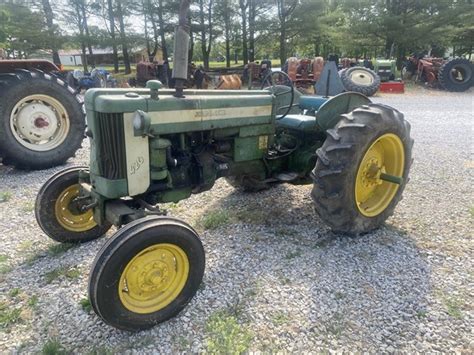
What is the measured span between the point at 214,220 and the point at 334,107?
1.62 meters

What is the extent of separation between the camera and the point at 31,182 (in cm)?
507

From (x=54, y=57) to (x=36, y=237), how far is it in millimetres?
23516

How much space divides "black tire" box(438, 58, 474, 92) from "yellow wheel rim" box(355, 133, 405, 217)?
15941 millimetres

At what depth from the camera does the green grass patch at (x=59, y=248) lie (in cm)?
322

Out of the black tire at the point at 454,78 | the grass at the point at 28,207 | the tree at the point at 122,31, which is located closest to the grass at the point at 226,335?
the grass at the point at 28,207

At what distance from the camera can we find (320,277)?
9.37ft

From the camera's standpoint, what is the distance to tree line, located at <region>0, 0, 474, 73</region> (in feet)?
71.4

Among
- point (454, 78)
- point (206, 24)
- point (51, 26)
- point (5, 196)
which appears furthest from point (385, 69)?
point (51, 26)

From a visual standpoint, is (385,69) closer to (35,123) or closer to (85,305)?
(35,123)

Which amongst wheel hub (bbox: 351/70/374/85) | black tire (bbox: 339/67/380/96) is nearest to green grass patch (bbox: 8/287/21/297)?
black tire (bbox: 339/67/380/96)

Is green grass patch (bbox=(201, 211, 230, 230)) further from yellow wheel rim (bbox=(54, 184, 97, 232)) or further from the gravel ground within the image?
yellow wheel rim (bbox=(54, 184, 97, 232))

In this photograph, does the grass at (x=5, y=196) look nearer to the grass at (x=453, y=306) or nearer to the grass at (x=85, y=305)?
the grass at (x=85, y=305)

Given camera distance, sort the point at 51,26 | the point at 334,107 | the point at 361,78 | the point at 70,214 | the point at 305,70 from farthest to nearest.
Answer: the point at 51,26 → the point at 305,70 → the point at 361,78 → the point at 334,107 → the point at 70,214

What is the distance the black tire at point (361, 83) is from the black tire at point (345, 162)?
1024cm
